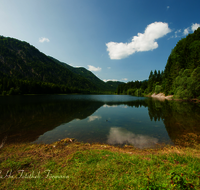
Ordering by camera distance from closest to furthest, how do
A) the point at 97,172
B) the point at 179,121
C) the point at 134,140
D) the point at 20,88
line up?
the point at 97,172
the point at 134,140
the point at 179,121
the point at 20,88

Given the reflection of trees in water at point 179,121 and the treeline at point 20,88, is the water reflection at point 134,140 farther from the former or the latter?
the treeline at point 20,88

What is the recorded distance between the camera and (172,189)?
12.8ft

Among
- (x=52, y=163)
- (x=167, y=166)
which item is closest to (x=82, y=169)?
(x=52, y=163)

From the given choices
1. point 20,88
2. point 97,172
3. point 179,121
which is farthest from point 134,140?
point 20,88

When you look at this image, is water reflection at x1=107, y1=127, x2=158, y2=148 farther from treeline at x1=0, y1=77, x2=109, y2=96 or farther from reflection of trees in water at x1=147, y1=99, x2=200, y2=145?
treeline at x1=0, y1=77, x2=109, y2=96

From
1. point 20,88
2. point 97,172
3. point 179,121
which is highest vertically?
point 179,121

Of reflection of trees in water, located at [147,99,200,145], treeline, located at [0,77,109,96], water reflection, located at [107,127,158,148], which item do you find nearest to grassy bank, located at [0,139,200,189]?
water reflection, located at [107,127,158,148]

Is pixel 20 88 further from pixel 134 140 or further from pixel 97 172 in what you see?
pixel 97 172

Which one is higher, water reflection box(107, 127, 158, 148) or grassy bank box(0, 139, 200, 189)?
grassy bank box(0, 139, 200, 189)

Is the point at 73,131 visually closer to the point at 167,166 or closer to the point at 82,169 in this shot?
the point at 82,169

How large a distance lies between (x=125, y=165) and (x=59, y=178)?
3.93 metres

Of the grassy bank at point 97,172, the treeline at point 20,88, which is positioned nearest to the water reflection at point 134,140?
the grassy bank at point 97,172

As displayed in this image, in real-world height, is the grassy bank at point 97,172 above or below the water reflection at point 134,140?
above

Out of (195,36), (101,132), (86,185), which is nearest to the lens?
(86,185)
